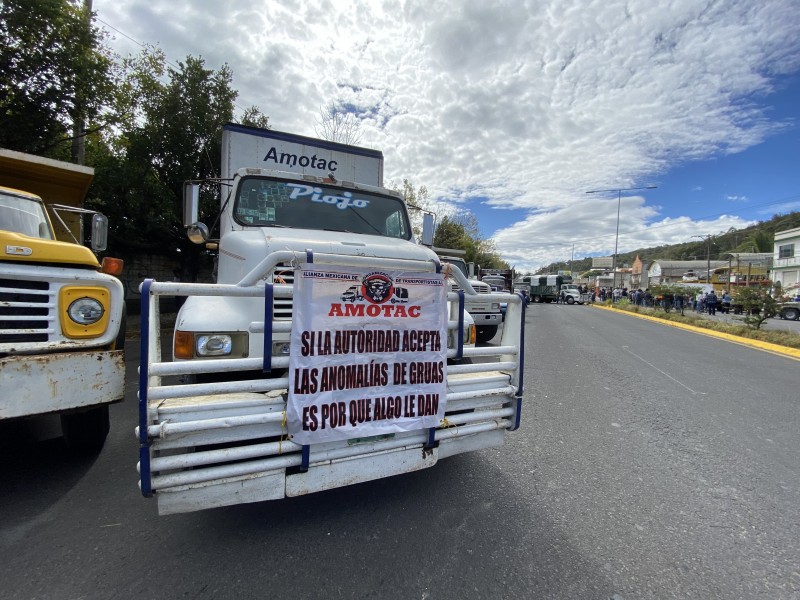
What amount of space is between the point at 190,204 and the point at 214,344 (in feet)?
8.00

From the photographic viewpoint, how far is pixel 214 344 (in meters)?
2.55

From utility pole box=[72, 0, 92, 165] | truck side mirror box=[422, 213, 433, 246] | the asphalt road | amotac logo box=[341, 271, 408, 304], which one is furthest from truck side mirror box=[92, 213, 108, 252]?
utility pole box=[72, 0, 92, 165]

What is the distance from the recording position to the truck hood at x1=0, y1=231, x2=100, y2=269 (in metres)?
2.46

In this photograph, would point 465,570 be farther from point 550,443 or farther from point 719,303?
point 719,303

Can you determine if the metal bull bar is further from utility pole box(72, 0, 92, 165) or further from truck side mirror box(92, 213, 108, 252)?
utility pole box(72, 0, 92, 165)

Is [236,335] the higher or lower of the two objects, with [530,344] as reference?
higher

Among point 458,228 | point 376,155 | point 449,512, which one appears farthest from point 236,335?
point 458,228

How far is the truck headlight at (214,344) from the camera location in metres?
2.51

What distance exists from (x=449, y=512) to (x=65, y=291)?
113 inches

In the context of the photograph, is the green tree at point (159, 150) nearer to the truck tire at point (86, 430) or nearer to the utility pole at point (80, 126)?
the utility pole at point (80, 126)

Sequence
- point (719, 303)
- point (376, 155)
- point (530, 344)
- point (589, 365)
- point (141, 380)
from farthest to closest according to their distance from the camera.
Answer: point (719, 303) → point (530, 344) → point (589, 365) → point (376, 155) → point (141, 380)

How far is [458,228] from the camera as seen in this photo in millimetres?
38688

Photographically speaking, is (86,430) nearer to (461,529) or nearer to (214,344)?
(214,344)

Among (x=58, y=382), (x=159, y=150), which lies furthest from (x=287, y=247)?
(x=159, y=150)
